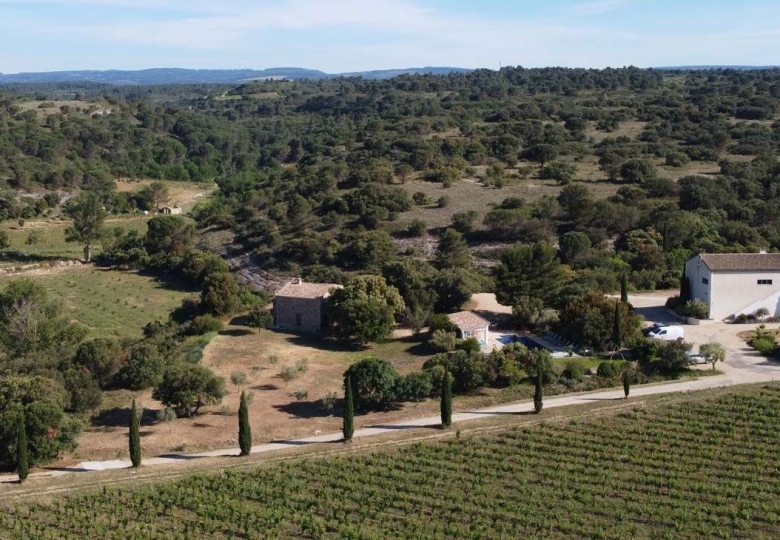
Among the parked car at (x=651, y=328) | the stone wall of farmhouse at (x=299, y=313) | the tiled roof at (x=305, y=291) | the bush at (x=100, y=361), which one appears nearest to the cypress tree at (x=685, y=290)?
the parked car at (x=651, y=328)

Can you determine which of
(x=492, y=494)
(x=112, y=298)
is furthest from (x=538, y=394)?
(x=112, y=298)

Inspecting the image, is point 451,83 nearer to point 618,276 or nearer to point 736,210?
point 736,210

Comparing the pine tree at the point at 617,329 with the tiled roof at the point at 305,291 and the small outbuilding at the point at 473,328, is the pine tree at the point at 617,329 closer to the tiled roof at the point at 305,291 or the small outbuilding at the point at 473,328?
the small outbuilding at the point at 473,328

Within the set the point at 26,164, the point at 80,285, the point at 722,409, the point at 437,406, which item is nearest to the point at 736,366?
the point at 722,409

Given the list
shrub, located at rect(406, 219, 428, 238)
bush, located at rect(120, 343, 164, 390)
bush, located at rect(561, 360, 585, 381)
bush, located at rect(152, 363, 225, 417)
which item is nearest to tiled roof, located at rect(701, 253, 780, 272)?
bush, located at rect(561, 360, 585, 381)

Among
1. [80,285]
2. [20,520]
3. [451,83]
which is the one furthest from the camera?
[451,83]

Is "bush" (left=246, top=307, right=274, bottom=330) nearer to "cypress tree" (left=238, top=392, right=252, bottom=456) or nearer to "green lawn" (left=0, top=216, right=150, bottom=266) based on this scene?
"cypress tree" (left=238, top=392, right=252, bottom=456)
